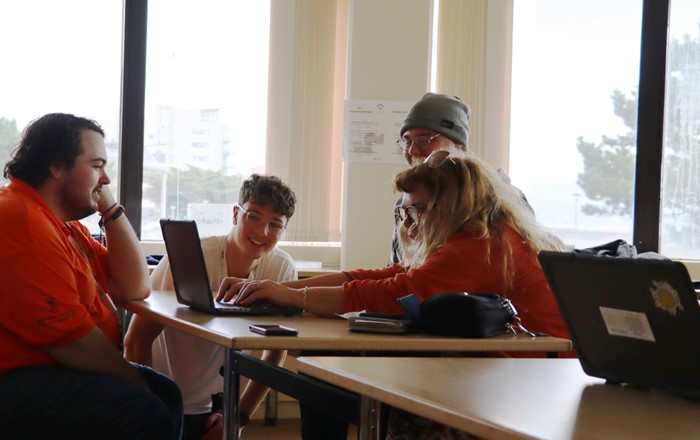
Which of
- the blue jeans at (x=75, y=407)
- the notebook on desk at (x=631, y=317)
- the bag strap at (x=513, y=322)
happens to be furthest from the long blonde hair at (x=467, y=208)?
the blue jeans at (x=75, y=407)

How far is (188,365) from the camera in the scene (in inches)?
118

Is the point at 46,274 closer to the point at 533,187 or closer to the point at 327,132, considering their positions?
the point at 327,132

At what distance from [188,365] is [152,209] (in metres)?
1.84

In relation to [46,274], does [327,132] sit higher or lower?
higher

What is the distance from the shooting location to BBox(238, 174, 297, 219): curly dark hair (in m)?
2.85

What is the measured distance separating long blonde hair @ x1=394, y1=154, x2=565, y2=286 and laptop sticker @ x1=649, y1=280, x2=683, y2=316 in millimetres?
905

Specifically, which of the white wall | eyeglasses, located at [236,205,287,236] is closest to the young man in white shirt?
eyeglasses, located at [236,205,287,236]

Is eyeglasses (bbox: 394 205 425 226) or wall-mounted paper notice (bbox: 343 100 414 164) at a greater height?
wall-mounted paper notice (bbox: 343 100 414 164)

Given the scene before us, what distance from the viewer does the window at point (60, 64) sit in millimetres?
4508

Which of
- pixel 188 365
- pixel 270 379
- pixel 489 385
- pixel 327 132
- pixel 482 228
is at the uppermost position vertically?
pixel 327 132

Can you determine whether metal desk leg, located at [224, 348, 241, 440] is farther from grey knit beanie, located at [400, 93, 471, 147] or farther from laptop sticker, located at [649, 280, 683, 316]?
grey knit beanie, located at [400, 93, 471, 147]

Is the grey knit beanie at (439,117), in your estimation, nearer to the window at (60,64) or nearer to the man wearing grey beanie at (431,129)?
the man wearing grey beanie at (431,129)

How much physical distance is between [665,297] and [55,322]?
1386 millimetres

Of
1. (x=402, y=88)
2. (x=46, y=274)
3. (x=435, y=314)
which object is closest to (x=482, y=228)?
(x=435, y=314)
